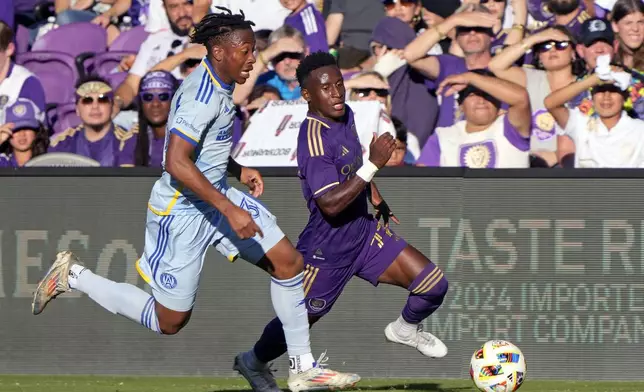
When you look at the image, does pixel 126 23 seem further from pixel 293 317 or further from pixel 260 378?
pixel 293 317

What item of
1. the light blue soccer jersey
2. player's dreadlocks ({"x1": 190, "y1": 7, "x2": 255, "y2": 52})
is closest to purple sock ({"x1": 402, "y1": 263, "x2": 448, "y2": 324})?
the light blue soccer jersey

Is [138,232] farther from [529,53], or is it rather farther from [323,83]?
[529,53]

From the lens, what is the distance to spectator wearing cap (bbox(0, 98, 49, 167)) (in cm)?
1149

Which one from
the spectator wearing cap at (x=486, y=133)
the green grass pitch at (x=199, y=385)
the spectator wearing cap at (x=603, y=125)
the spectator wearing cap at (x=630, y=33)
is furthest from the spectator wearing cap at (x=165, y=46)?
the spectator wearing cap at (x=630, y=33)

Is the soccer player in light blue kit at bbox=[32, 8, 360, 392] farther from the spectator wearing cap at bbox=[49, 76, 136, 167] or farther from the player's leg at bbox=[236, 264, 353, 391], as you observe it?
the spectator wearing cap at bbox=[49, 76, 136, 167]

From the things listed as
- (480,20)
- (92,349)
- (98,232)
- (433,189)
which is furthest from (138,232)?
(480,20)

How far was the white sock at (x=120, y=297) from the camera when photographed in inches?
282

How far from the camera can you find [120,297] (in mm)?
7297

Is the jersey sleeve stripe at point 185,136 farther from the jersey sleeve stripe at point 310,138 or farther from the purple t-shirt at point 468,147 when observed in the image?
the purple t-shirt at point 468,147

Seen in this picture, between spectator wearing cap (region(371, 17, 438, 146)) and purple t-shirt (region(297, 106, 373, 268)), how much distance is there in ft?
11.5

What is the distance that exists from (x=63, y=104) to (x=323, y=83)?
566 cm

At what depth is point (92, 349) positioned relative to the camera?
9867mm

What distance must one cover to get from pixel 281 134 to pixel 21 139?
2760 millimetres

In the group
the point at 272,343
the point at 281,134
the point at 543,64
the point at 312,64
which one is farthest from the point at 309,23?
the point at 272,343
